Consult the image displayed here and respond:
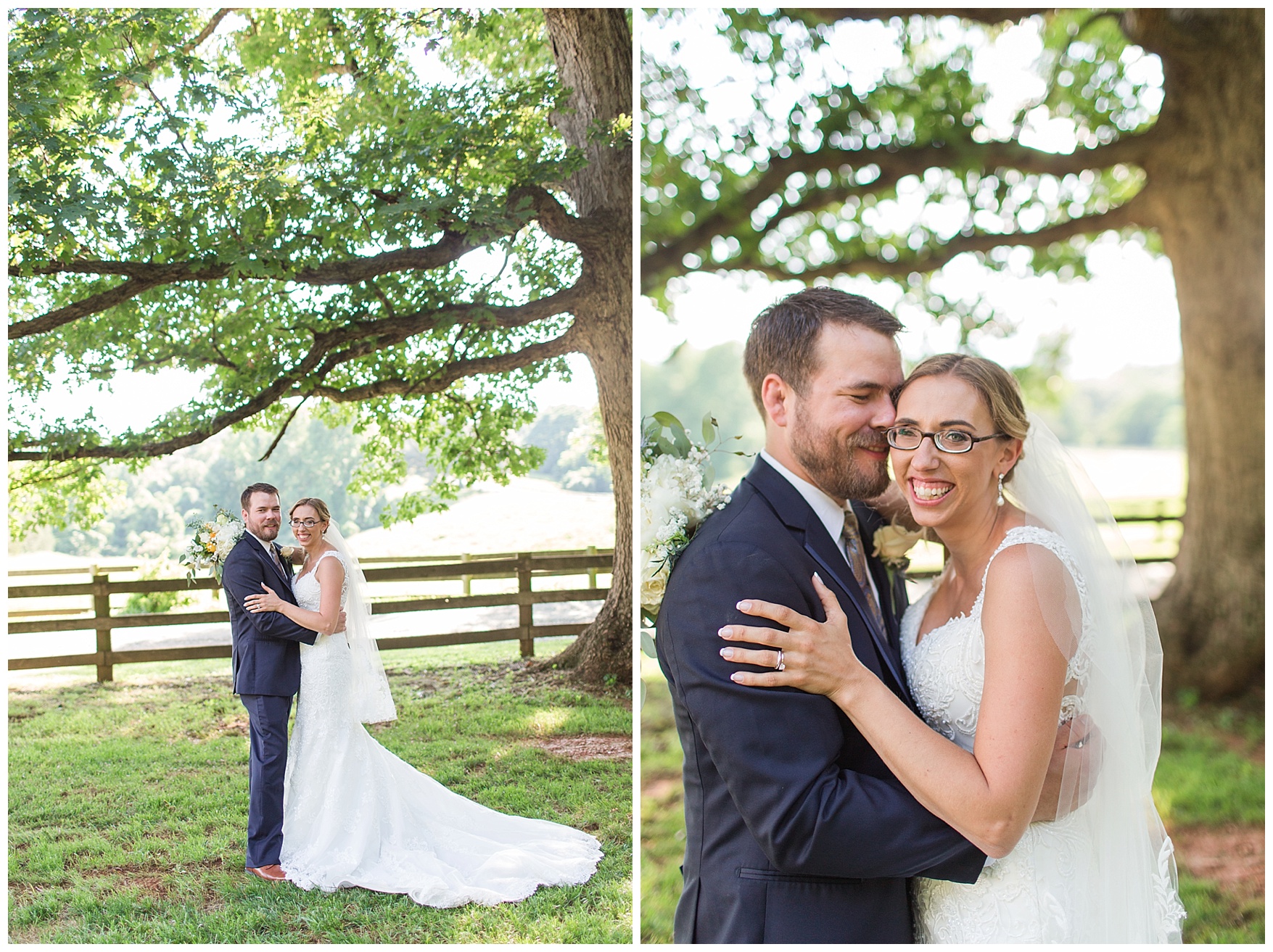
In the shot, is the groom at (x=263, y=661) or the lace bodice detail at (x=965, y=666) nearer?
the lace bodice detail at (x=965, y=666)

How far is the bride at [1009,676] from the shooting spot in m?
1.63

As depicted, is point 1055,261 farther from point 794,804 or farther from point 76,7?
point 76,7

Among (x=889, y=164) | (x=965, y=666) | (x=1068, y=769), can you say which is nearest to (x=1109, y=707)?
(x=1068, y=769)

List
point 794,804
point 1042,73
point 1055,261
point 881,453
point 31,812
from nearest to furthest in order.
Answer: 1. point 794,804
2. point 881,453
3. point 31,812
4. point 1042,73
5. point 1055,261

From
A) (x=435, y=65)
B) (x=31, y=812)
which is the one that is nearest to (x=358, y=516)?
(x=31, y=812)

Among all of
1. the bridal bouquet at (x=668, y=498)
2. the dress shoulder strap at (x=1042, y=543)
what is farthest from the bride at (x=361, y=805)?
the dress shoulder strap at (x=1042, y=543)

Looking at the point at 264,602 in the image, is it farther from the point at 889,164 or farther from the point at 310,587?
the point at 889,164

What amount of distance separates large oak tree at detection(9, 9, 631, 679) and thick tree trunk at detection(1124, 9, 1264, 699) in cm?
331

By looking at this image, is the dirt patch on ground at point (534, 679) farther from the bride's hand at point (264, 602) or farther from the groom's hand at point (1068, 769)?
the groom's hand at point (1068, 769)

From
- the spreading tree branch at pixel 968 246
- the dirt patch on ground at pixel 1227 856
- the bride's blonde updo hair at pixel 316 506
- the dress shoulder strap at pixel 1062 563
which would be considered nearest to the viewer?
the dress shoulder strap at pixel 1062 563

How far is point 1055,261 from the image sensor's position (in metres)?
5.27

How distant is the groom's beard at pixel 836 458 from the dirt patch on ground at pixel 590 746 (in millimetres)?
A: 1523

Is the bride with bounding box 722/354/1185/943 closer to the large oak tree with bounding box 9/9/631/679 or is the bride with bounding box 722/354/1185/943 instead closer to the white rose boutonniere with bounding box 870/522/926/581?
the white rose boutonniere with bounding box 870/522/926/581

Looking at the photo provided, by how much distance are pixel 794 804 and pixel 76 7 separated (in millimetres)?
3255
